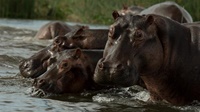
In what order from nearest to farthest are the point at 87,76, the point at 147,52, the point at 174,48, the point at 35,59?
1. the point at 147,52
2. the point at 174,48
3. the point at 87,76
4. the point at 35,59

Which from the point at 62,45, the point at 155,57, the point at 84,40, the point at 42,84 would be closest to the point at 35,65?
the point at 62,45

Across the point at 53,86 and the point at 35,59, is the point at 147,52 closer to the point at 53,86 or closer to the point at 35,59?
the point at 53,86

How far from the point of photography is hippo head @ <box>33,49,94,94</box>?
19.3ft

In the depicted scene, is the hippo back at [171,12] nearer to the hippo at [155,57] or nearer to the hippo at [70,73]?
the hippo at [70,73]

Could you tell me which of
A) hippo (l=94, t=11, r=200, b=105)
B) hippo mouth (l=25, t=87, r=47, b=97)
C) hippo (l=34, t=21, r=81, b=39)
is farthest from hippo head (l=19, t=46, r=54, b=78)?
hippo (l=34, t=21, r=81, b=39)

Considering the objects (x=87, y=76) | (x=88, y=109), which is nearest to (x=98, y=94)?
(x=87, y=76)

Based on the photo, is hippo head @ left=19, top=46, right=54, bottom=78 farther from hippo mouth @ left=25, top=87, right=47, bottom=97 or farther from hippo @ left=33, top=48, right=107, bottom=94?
hippo mouth @ left=25, top=87, right=47, bottom=97

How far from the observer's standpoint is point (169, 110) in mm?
5152

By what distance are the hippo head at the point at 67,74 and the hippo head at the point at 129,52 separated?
117 cm

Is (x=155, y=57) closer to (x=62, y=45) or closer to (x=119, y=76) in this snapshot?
(x=119, y=76)

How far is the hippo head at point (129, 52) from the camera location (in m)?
4.59

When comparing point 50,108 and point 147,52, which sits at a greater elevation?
point 147,52

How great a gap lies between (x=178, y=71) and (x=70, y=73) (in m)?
1.36

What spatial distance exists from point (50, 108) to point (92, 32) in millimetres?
2451
